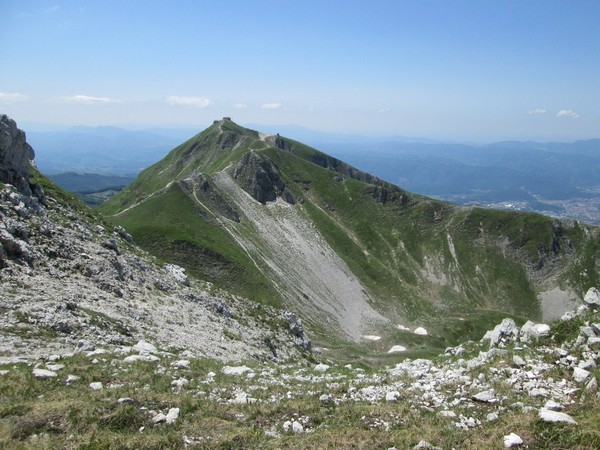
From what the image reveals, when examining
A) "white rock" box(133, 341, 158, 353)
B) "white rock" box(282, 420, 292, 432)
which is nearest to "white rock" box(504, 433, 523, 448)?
"white rock" box(282, 420, 292, 432)

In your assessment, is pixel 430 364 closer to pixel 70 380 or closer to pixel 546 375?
pixel 546 375

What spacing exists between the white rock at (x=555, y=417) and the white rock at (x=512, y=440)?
1.04 meters

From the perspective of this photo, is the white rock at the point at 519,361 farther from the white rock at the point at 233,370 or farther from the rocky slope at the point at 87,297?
the rocky slope at the point at 87,297

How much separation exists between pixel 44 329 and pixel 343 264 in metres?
107

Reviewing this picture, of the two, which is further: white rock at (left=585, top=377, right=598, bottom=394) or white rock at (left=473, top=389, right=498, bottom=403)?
white rock at (left=473, top=389, right=498, bottom=403)

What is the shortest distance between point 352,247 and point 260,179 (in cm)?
4141

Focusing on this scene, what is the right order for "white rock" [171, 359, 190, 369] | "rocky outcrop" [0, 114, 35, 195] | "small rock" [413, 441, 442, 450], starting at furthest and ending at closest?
1. "rocky outcrop" [0, 114, 35, 195]
2. "white rock" [171, 359, 190, 369]
3. "small rock" [413, 441, 442, 450]

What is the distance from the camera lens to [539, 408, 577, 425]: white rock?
10.3 metres

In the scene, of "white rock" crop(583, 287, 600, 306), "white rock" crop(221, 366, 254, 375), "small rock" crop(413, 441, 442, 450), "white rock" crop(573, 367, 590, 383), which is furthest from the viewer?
"white rock" crop(583, 287, 600, 306)

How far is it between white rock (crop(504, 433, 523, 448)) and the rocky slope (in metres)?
17.4

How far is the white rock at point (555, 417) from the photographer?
1030 centimetres

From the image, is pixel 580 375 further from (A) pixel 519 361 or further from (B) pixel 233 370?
(B) pixel 233 370

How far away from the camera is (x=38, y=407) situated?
37.8ft

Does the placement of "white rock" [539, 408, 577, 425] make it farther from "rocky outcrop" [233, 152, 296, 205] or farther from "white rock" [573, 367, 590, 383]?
"rocky outcrop" [233, 152, 296, 205]
